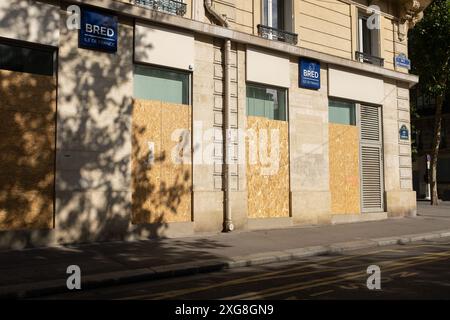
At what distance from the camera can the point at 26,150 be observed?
978 centimetres

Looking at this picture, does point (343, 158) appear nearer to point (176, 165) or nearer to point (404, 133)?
point (404, 133)

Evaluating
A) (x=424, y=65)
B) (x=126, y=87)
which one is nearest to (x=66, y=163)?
(x=126, y=87)

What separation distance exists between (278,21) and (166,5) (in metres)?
4.32

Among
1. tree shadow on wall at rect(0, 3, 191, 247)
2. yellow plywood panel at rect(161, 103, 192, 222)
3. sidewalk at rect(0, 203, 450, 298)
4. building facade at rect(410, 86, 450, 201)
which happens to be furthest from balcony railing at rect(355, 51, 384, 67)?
building facade at rect(410, 86, 450, 201)

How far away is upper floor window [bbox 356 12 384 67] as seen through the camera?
1688 centimetres

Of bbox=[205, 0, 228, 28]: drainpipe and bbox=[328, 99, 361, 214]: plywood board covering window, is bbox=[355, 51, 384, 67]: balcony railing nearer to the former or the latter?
bbox=[328, 99, 361, 214]: plywood board covering window

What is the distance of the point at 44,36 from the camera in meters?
10.0

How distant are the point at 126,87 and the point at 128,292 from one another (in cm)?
603

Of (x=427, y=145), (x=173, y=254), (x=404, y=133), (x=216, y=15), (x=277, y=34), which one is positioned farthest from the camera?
(x=427, y=145)

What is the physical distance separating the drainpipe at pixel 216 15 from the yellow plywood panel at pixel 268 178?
2802 mm

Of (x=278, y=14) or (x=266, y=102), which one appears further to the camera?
(x=278, y=14)

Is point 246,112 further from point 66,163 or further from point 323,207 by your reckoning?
point 66,163

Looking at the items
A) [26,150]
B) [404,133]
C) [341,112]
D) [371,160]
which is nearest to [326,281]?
[26,150]

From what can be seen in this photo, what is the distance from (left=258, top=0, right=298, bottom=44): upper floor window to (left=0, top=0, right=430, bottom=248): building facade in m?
0.05
